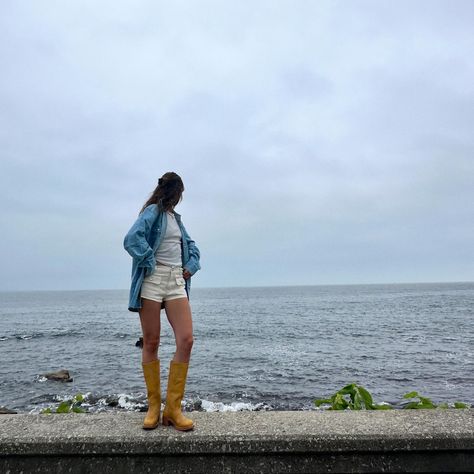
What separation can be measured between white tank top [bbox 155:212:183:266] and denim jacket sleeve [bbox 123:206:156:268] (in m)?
0.14

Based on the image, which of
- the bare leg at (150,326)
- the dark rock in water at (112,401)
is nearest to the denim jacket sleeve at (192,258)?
the bare leg at (150,326)

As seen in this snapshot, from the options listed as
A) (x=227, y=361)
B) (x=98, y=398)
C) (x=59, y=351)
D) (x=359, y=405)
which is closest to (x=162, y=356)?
A: (x=227, y=361)

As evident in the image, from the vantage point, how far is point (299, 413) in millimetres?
3719

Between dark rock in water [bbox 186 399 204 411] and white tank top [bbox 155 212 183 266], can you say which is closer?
white tank top [bbox 155 212 183 266]

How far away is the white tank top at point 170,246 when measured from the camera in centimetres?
365

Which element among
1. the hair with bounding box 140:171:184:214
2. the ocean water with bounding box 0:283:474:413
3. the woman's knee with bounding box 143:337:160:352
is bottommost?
the ocean water with bounding box 0:283:474:413

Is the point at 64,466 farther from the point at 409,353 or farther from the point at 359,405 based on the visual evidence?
the point at 409,353

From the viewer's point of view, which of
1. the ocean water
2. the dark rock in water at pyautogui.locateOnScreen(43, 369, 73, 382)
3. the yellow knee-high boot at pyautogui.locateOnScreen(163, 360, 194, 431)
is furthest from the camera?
the dark rock in water at pyautogui.locateOnScreen(43, 369, 73, 382)

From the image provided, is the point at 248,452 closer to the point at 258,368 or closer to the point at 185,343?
the point at 185,343

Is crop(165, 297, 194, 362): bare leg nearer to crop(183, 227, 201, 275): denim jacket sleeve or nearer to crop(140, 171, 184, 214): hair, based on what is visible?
crop(183, 227, 201, 275): denim jacket sleeve

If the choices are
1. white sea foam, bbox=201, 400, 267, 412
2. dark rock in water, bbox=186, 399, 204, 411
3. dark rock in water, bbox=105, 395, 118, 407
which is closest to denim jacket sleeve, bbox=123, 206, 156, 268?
dark rock in water, bbox=186, 399, 204, 411

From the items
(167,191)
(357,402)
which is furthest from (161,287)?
(357,402)

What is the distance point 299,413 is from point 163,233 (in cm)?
199

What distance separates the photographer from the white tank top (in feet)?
12.0
